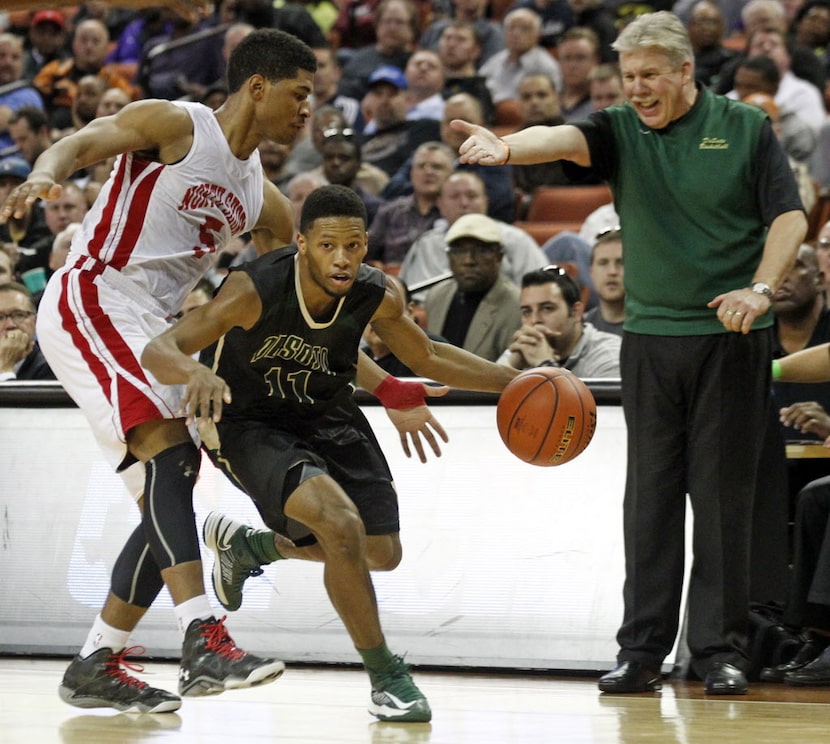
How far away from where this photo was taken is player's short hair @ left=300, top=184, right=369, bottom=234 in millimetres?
4246

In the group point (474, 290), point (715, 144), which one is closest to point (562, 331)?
point (474, 290)

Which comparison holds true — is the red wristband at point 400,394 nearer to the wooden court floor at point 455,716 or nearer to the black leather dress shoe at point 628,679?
the wooden court floor at point 455,716

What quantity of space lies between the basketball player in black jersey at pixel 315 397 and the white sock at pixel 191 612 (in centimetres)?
36

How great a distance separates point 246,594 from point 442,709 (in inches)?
65.4

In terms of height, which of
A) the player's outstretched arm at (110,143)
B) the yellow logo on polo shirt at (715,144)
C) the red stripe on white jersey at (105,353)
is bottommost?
the red stripe on white jersey at (105,353)

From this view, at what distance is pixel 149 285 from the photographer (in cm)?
435

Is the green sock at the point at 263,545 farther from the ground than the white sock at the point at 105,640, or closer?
farther from the ground

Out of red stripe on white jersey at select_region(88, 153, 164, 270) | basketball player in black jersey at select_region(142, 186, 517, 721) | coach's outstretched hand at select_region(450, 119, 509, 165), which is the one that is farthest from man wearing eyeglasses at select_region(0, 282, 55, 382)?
coach's outstretched hand at select_region(450, 119, 509, 165)

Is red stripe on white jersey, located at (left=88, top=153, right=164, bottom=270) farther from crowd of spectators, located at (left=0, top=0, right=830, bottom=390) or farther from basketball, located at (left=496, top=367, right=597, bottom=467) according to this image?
crowd of spectators, located at (left=0, top=0, right=830, bottom=390)

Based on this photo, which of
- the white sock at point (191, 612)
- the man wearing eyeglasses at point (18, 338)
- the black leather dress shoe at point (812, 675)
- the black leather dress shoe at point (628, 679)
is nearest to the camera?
the white sock at point (191, 612)

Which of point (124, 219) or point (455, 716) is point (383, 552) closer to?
point (455, 716)

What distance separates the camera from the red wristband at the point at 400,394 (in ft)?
15.4

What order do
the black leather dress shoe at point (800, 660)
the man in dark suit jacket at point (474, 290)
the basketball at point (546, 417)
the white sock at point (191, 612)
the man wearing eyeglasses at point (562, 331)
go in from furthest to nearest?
the man in dark suit jacket at point (474, 290)
the man wearing eyeglasses at point (562, 331)
the black leather dress shoe at point (800, 660)
the basketball at point (546, 417)
the white sock at point (191, 612)

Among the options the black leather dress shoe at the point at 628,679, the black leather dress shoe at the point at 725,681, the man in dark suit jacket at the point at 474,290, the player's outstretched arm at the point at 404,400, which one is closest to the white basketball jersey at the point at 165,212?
the player's outstretched arm at the point at 404,400
